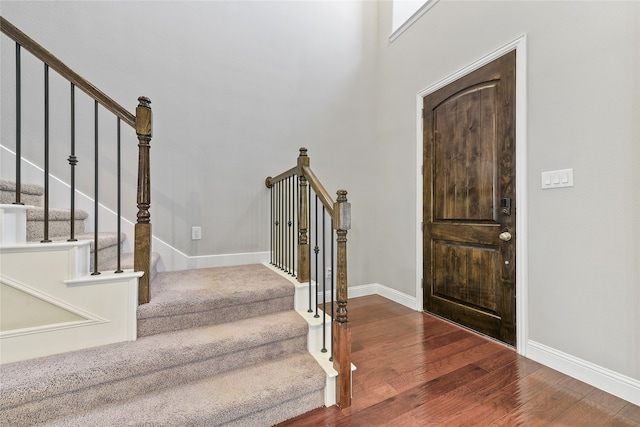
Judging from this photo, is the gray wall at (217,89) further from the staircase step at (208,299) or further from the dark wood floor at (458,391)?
the dark wood floor at (458,391)

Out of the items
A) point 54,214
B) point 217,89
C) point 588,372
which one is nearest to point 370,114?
point 217,89

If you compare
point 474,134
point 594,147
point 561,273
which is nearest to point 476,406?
point 561,273

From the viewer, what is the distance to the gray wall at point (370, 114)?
1.58m

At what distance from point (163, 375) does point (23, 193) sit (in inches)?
60.8

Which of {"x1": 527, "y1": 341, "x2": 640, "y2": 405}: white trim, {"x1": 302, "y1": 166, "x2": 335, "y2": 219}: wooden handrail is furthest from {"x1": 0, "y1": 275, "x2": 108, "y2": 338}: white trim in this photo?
{"x1": 527, "y1": 341, "x2": 640, "y2": 405}: white trim

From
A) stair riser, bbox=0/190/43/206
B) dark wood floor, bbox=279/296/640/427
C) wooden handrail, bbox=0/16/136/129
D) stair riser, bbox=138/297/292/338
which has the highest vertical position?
wooden handrail, bbox=0/16/136/129

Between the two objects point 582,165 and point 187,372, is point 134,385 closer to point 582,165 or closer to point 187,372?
point 187,372

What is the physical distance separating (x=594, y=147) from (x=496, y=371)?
4.89 ft

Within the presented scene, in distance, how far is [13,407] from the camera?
3.48ft

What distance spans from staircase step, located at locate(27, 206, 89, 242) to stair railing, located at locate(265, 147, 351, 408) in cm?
147

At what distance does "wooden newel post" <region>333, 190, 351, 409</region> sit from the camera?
1431 mm

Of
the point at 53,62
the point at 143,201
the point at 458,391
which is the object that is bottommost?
the point at 458,391

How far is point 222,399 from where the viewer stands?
4.11 ft

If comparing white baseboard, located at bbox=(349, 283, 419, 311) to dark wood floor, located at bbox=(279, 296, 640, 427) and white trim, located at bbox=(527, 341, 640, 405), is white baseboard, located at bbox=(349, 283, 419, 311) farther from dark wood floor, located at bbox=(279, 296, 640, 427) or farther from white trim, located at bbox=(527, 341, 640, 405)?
white trim, located at bbox=(527, 341, 640, 405)
